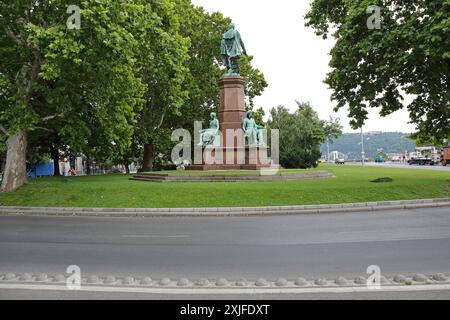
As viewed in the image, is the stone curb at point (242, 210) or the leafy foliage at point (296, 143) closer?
the stone curb at point (242, 210)

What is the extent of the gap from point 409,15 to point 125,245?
56.0 ft

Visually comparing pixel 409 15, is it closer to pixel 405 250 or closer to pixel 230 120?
pixel 230 120

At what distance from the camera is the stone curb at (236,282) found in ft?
17.8

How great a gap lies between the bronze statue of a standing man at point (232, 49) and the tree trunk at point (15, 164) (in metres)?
13.7

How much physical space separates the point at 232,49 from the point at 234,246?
22.2 m

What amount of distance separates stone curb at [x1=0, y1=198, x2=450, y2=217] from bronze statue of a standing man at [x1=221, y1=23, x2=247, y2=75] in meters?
15.4

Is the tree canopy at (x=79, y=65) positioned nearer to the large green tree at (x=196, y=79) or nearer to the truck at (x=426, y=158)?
the large green tree at (x=196, y=79)

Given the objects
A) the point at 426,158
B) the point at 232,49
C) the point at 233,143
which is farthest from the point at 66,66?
the point at 426,158

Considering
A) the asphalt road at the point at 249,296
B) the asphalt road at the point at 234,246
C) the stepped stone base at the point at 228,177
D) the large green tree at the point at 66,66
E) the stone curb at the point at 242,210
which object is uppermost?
the large green tree at the point at 66,66

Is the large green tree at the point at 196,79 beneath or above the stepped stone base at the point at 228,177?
above

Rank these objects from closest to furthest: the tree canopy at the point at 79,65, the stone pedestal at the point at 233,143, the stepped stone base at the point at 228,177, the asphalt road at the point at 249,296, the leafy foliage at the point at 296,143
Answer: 1. the asphalt road at the point at 249,296
2. the tree canopy at the point at 79,65
3. the stepped stone base at the point at 228,177
4. the stone pedestal at the point at 233,143
5. the leafy foliage at the point at 296,143

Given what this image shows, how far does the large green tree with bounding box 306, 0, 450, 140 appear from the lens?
57.8 ft

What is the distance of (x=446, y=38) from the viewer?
666 inches

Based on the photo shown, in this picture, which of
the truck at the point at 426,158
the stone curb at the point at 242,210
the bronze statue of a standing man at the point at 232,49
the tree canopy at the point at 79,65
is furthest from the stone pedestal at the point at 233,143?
the truck at the point at 426,158
